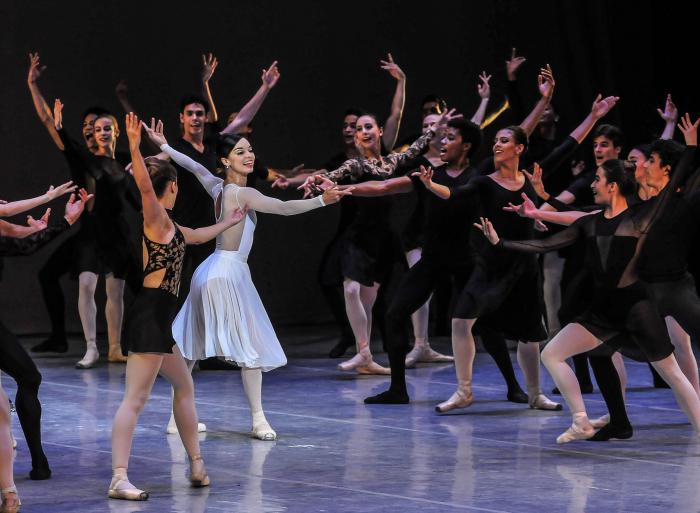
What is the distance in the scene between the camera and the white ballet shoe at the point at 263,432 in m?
6.31

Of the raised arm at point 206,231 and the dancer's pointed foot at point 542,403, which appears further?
the dancer's pointed foot at point 542,403

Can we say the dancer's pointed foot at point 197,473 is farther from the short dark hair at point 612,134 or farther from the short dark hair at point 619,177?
the short dark hair at point 612,134

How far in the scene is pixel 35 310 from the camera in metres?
10.8

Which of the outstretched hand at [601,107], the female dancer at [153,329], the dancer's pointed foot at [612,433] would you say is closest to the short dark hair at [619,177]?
the dancer's pointed foot at [612,433]

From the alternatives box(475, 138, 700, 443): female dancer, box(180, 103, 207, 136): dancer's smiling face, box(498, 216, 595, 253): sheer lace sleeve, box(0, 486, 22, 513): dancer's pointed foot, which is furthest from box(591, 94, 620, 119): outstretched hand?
box(0, 486, 22, 513): dancer's pointed foot

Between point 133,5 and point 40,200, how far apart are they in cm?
574

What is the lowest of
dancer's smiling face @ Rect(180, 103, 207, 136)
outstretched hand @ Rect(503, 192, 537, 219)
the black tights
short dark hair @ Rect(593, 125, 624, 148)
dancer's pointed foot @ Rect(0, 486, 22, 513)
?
dancer's pointed foot @ Rect(0, 486, 22, 513)

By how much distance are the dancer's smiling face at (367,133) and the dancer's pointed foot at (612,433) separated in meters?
2.68

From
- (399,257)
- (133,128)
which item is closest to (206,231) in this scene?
(133,128)

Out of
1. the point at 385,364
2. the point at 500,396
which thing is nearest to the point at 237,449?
the point at 500,396

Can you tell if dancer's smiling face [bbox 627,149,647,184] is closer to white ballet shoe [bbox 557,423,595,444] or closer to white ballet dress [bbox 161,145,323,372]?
white ballet shoe [bbox 557,423,595,444]

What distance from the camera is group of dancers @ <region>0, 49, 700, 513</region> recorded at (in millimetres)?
5246

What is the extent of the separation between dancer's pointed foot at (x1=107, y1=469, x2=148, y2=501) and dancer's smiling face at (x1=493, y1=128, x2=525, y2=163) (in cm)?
295

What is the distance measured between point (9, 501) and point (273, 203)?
198cm
